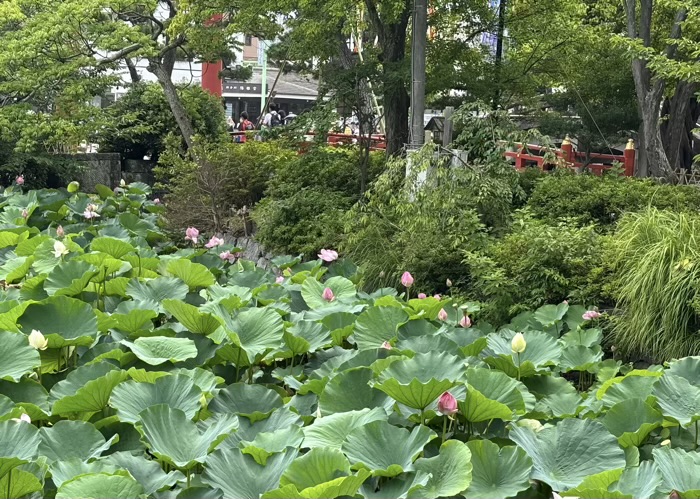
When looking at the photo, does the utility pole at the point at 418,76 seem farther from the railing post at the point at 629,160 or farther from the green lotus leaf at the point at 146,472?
the railing post at the point at 629,160

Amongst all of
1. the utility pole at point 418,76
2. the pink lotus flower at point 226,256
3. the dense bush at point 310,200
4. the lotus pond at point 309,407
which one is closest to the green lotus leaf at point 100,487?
the lotus pond at point 309,407

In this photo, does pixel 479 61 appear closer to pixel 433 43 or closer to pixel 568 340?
pixel 433 43

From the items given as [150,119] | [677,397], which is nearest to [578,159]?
[150,119]

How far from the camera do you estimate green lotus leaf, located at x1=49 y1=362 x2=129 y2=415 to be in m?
2.58

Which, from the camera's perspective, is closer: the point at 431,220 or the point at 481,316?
the point at 481,316

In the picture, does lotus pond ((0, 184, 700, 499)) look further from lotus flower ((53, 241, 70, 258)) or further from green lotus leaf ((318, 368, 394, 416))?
lotus flower ((53, 241, 70, 258))

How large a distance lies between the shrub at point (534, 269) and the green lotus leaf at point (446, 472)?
12.5 feet

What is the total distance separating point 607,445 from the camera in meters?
2.32

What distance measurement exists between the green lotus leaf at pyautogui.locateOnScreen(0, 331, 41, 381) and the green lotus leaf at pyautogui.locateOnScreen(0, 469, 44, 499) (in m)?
0.83

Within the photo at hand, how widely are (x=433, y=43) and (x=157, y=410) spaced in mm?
9582

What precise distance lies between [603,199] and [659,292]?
2.61 metres

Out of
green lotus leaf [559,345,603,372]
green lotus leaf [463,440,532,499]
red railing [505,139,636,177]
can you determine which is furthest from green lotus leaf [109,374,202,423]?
red railing [505,139,636,177]

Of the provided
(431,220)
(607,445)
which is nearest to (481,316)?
(431,220)

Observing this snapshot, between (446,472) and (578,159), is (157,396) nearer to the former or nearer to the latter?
(446,472)
